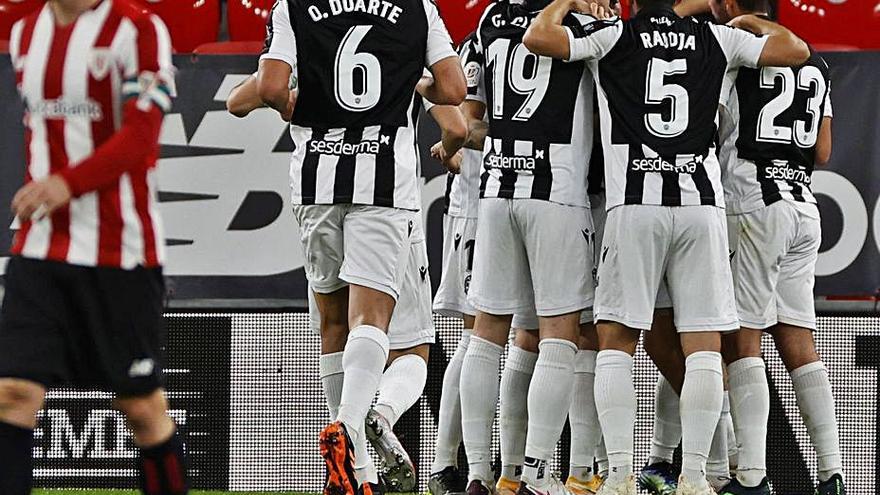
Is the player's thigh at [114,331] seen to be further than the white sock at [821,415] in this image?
No

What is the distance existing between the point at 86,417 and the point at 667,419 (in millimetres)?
2620

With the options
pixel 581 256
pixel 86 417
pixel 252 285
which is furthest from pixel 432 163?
pixel 86 417

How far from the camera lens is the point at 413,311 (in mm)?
5805

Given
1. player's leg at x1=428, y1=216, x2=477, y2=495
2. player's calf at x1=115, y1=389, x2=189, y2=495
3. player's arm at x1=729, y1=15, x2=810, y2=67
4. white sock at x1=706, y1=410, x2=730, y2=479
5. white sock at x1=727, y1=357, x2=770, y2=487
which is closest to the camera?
player's calf at x1=115, y1=389, x2=189, y2=495

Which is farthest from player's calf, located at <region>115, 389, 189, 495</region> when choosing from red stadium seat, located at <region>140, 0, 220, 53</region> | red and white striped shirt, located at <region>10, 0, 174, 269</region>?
red stadium seat, located at <region>140, 0, 220, 53</region>

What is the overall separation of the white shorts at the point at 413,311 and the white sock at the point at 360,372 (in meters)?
0.65

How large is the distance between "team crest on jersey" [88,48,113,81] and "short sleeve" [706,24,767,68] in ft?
8.30

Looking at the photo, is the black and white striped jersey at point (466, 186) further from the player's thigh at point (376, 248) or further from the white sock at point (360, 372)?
Answer: the white sock at point (360, 372)

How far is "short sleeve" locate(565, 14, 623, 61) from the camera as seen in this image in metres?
5.25

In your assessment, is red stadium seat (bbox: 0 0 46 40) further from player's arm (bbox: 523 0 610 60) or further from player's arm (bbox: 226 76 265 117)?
player's arm (bbox: 523 0 610 60)

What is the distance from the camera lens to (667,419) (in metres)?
6.08

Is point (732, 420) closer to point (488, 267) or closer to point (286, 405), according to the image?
point (488, 267)

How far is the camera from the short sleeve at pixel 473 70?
5.85m

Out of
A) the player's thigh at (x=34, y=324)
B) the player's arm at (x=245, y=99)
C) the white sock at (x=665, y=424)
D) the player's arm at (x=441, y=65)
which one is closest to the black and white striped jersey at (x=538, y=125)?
the player's arm at (x=441, y=65)
